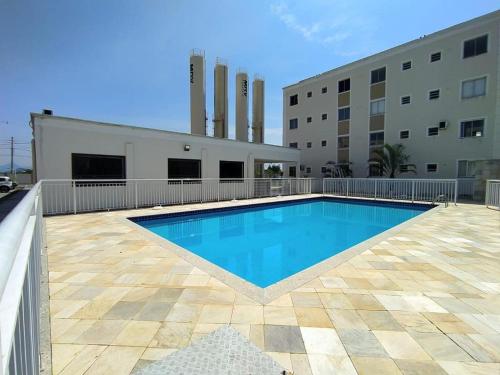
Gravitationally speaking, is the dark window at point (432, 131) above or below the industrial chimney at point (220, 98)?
below

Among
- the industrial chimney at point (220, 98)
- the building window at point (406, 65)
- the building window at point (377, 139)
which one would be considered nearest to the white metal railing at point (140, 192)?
the building window at point (377, 139)

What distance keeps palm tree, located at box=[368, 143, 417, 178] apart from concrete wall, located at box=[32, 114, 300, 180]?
863 centimetres

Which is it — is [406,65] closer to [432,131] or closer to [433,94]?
[433,94]

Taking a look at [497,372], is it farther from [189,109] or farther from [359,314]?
[189,109]

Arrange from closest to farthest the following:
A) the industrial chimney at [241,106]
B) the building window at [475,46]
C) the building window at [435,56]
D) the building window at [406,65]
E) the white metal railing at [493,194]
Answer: the white metal railing at [493,194]
the building window at [475,46]
the building window at [435,56]
the building window at [406,65]
the industrial chimney at [241,106]

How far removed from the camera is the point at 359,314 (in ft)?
7.50

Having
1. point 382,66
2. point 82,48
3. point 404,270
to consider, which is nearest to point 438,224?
point 404,270

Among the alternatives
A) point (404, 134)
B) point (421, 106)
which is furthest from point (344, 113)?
point (421, 106)

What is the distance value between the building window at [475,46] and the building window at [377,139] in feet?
18.6

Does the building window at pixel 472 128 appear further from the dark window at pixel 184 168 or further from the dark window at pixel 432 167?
the dark window at pixel 184 168

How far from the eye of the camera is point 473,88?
13.5 m

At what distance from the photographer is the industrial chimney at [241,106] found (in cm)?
2070

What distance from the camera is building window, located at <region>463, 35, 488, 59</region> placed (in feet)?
42.6

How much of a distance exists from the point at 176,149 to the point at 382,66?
15.0 metres
